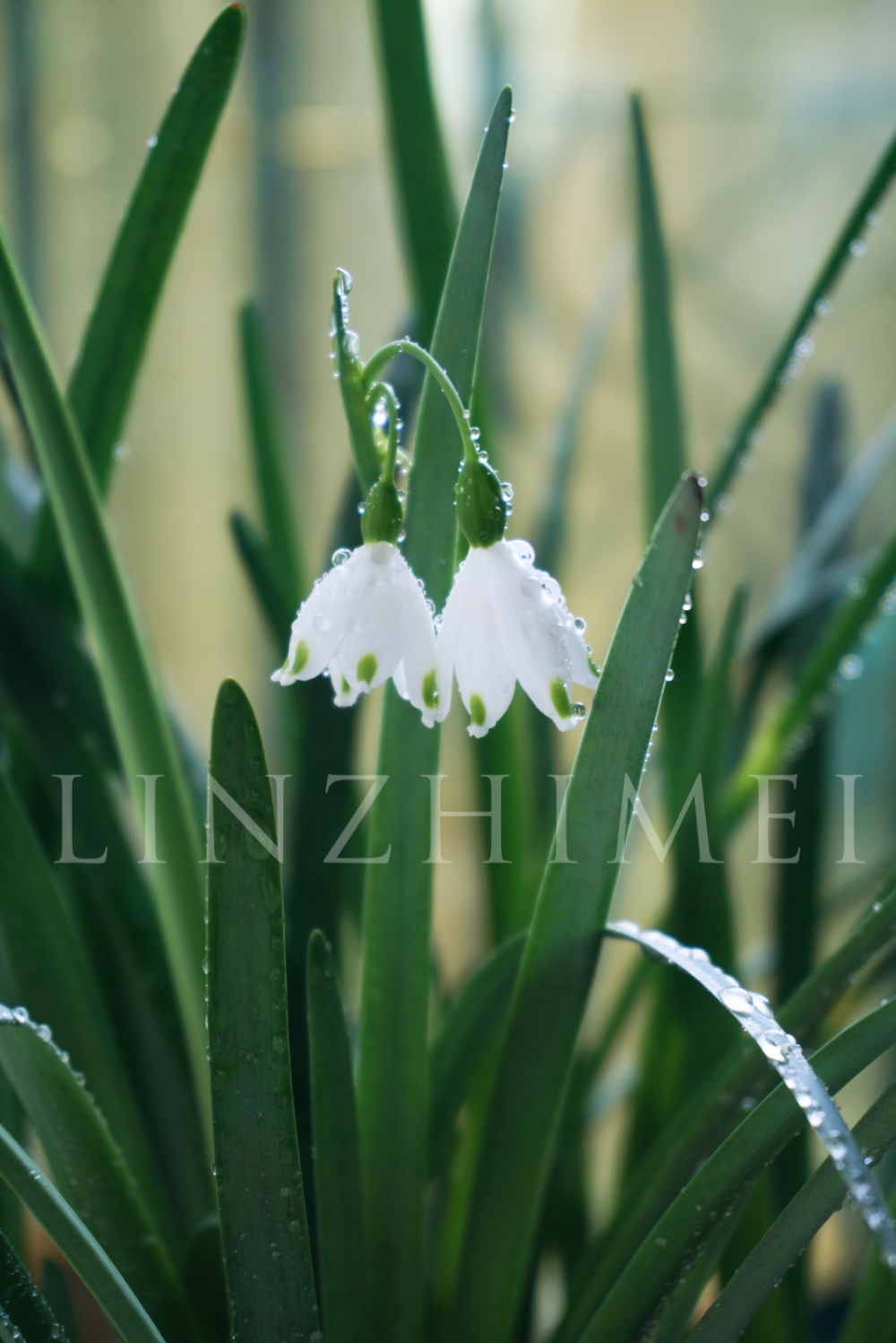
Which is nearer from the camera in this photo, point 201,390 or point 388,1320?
point 388,1320

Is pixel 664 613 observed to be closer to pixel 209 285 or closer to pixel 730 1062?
pixel 730 1062

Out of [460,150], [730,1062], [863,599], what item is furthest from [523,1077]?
[460,150]

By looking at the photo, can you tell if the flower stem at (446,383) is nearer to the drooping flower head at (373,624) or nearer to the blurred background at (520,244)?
the drooping flower head at (373,624)

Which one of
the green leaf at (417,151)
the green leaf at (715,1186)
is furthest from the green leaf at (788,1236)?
the green leaf at (417,151)

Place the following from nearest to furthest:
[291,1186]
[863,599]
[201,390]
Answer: [291,1186] → [863,599] → [201,390]

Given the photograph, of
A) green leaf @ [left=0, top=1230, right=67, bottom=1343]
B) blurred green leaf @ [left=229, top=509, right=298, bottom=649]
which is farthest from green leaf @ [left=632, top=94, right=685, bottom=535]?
green leaf @ [left=0, top=1230, right=67, bottom=1343]

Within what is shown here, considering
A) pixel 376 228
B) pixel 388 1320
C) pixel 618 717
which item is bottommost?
pixel 388 1320

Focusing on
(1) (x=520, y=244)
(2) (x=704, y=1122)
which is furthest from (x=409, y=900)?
(1) (x=520, y=244)

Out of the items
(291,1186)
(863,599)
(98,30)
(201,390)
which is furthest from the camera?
(201,390)
